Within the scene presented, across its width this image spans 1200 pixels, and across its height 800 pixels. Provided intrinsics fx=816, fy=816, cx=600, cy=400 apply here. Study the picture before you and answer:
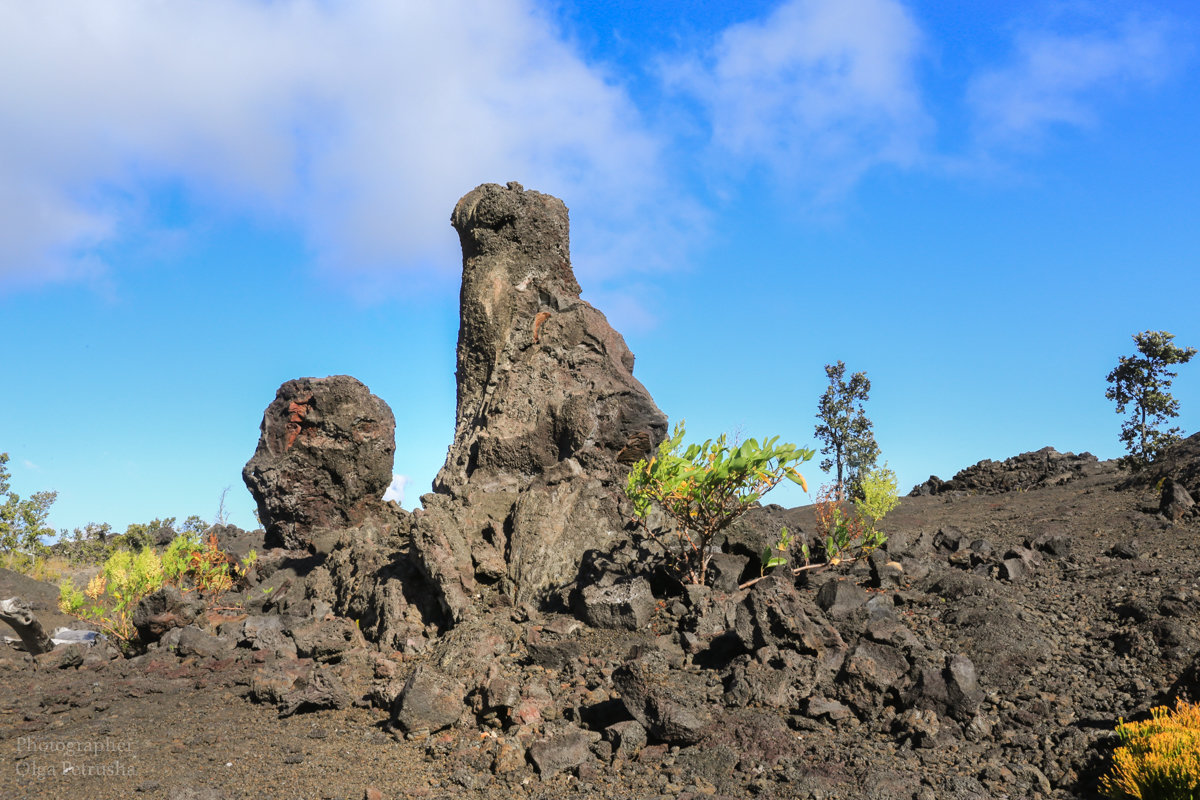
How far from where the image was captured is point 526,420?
37.1ft

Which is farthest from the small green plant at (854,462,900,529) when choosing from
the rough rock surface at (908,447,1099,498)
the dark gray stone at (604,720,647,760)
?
the rough rock surface at (908,447,1099,498)

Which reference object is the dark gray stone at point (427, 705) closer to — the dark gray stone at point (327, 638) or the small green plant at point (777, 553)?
the dark gray stone at point (327, 638)

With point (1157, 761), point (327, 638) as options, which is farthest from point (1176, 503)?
point (327, 638)

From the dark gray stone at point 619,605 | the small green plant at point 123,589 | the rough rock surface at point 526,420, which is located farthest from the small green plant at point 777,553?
the small green plant at point 123,589

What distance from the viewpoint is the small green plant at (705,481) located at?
809 cm

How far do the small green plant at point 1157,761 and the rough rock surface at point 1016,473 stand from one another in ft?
64.9

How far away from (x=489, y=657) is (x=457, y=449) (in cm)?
500

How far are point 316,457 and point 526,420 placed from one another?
227 inches

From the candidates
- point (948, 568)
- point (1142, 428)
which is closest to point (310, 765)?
point (948, 568)

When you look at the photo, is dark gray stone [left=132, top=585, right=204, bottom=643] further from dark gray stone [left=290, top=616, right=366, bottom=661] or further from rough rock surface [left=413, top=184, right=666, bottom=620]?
rough rock surface [left=413, top=184, right=666, bottom=620]

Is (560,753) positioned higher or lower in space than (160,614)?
lower

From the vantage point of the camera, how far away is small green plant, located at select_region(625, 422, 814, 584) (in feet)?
26.5

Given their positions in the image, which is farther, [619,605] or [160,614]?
[160,614]

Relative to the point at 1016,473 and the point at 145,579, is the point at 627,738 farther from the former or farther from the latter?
the point at 1016,473
